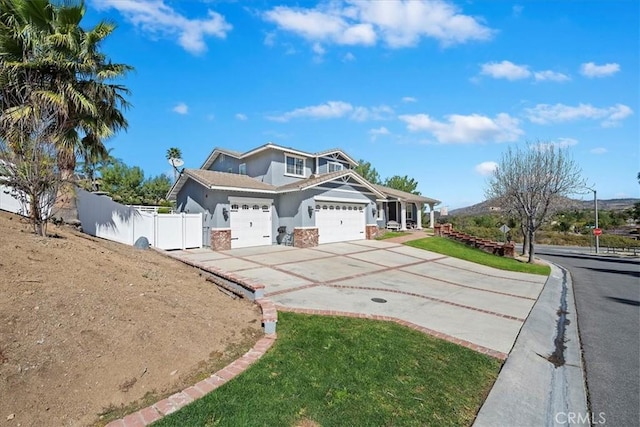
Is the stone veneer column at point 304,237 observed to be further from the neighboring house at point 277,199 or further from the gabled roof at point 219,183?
the gabled roof at point 219,183

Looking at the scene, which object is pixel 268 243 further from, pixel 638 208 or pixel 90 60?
pixel 638 208

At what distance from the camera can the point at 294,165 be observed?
20766 mm

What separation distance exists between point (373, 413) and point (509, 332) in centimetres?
450

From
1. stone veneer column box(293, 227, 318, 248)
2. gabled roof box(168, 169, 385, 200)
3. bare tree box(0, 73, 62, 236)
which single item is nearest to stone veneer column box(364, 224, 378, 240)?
gabled roof box(168, 169, 385, 200)

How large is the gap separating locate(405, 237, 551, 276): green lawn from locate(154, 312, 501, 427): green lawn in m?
13.1

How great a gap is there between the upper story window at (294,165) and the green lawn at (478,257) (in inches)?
341

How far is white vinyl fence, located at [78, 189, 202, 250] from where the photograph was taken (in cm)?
1380

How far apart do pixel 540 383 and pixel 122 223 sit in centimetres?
1532

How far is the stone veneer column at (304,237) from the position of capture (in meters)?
17.3

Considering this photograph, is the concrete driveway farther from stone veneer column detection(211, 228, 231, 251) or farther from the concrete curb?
stone veneer column detection(211, 228, 231, 251)

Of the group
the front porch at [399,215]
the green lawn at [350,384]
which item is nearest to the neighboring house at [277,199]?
the front porch at [399,215]

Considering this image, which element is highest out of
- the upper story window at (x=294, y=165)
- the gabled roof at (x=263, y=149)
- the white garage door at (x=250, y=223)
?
the gabled roof at (x=263, y=149)

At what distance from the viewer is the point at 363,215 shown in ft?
72.2

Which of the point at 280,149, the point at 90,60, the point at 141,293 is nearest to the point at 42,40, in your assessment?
the point at 90,60
